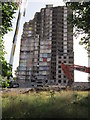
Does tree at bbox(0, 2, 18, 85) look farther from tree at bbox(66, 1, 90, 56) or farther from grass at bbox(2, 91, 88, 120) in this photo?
tree at bbox(66, 1, 90, 56)

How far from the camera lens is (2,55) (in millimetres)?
7906

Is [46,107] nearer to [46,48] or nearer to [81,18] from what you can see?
[81,18]

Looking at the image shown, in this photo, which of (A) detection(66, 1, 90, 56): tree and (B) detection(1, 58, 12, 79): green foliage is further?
(A) detection(66, 1, 90, 56): tree

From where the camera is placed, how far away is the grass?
25.1ft

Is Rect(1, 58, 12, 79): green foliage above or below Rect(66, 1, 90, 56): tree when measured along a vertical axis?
below

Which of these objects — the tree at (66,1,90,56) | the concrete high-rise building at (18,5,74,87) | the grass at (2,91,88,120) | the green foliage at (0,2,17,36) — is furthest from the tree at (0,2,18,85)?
the concrete high-rise building at (18,5,74,87)

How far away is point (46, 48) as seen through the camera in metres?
74.5

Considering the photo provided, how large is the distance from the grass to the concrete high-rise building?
58868mm

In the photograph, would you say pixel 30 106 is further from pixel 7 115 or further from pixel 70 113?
pixel 70 113

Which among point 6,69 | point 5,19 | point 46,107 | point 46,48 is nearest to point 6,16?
Answer: point 5,19

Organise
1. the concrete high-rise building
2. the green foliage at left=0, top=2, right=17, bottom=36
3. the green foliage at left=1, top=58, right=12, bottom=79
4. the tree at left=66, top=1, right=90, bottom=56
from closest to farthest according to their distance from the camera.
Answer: the green foliage at left=1, top=58, right=12, bottom=79
the green foliage at left=0, top=2, right=17, bottom=36
the tree at left=66, top=1, right=90, bottom=56
the concrete high-rise building

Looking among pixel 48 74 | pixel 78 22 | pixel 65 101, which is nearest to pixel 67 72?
pixel 78 22

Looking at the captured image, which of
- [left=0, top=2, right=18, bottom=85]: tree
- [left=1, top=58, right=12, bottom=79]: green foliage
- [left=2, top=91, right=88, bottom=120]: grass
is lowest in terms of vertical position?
[left=2, top=91, right=88, bottom=120]: grass

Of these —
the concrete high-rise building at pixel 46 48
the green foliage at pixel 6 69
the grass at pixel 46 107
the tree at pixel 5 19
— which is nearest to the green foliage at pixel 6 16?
the tree at pixel 5 19
